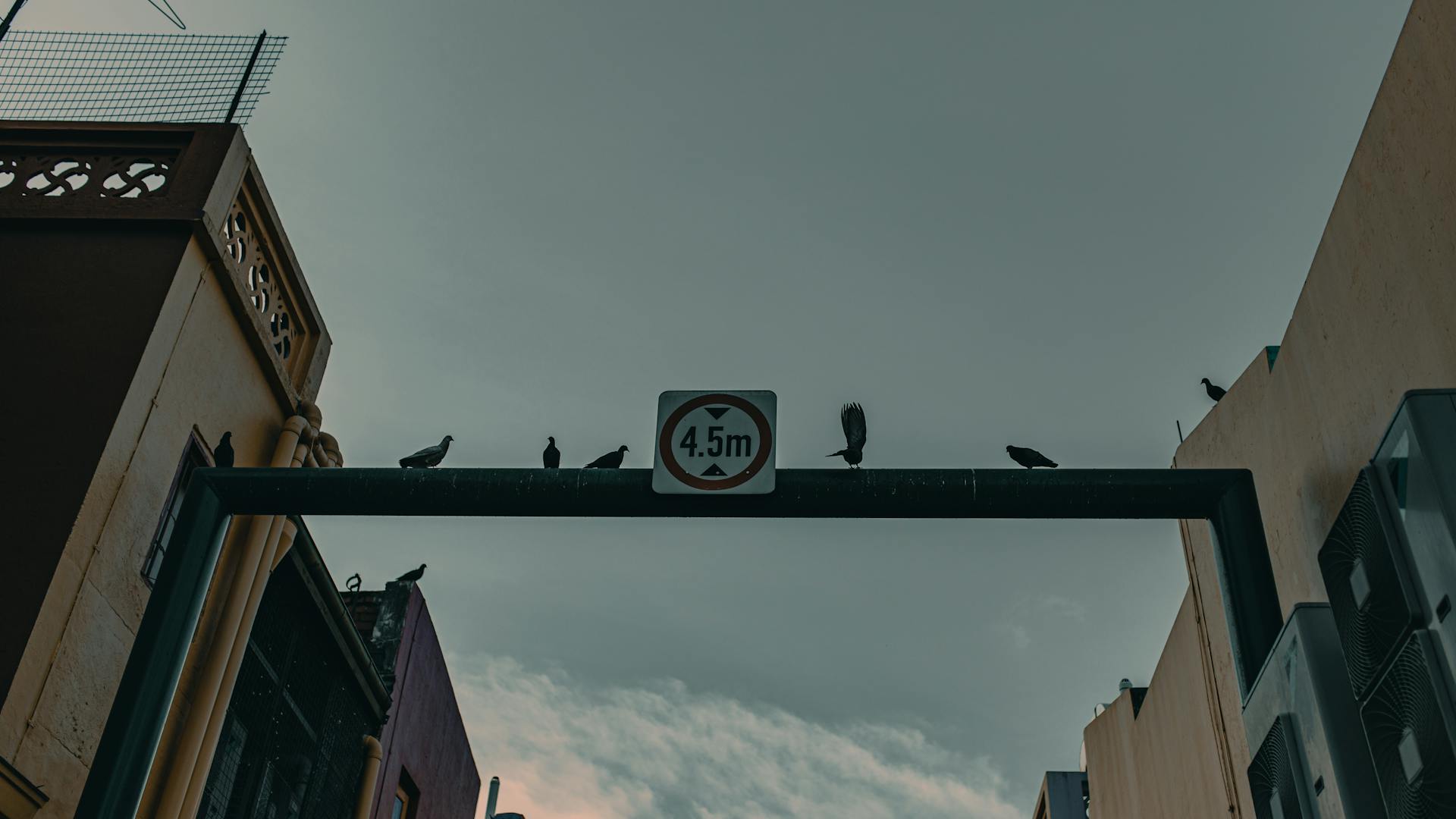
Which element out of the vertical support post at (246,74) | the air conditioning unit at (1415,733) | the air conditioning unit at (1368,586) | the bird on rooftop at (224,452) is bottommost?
the air conditioning unit at (1415,733)

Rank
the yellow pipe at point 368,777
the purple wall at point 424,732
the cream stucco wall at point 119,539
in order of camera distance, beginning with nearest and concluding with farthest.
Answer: the cream stucco wall at point 119,539
the yellow pipe at point 368,777
the purple wall at point 424,732

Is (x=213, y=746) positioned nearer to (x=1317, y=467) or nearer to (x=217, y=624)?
(x=217, y=624)

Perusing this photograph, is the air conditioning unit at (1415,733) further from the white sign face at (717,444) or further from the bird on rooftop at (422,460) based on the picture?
the bird on rooftop at (422,460)

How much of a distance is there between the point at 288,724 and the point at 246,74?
5602mm

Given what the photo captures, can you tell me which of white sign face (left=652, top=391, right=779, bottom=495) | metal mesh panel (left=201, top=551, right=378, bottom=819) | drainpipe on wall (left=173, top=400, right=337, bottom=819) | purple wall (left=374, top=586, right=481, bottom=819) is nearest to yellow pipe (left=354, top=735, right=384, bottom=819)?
metal mesh panel (left=201, top=551, right=378, bottom=819)

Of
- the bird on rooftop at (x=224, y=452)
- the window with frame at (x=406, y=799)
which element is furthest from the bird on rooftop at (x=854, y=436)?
the window with frame at (x=406, y=799)

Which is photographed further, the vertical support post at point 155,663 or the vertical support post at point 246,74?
the vertical support post at point 246,74

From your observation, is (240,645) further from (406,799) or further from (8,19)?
(406,799)

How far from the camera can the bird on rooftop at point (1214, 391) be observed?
10.6m

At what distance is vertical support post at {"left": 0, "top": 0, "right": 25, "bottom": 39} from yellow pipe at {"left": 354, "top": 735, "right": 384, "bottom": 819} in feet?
25.3

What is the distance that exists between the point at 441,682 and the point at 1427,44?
14.4m

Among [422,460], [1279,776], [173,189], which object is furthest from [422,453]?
[1279,776]

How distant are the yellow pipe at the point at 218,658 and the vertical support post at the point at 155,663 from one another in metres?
1.19

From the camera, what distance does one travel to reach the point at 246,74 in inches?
348
